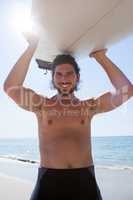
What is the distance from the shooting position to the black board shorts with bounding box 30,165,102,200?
137 cm

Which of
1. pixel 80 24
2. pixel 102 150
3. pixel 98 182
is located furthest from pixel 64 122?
pixel 102 150

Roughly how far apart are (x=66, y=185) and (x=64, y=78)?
0.47 metres

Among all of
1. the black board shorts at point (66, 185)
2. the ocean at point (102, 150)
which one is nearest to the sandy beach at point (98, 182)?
the black board shorts at point (66, 185)

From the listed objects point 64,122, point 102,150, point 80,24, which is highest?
point 80,24

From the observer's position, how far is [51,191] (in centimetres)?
137

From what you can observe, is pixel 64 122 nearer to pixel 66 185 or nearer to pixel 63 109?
pixel 63 109

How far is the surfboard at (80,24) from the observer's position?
55.2 inches

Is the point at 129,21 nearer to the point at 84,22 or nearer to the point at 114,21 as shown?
the point at 114,21

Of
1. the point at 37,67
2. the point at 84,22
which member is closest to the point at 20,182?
the point at 37,67

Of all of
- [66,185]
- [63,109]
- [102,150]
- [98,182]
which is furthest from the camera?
[102,150]

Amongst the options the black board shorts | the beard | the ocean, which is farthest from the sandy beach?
the ocean

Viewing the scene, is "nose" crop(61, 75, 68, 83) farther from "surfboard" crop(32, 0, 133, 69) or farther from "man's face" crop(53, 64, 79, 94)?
"surfboard" crop(32, 0, 133, 69)

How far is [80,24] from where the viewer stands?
158cm

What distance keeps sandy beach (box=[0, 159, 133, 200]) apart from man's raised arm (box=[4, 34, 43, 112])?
4.47 ft
